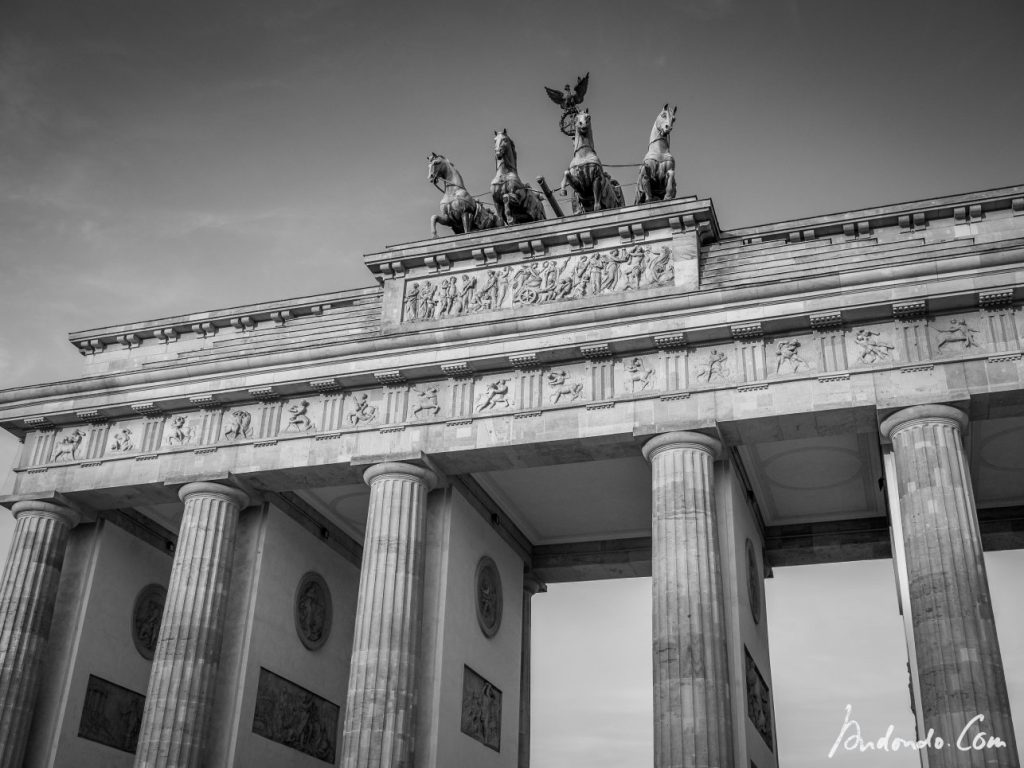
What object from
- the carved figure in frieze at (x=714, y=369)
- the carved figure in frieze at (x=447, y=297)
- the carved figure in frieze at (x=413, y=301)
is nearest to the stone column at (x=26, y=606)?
the carved figure in frieze at (x=413, y=301)

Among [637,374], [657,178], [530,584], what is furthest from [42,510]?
[657,178]

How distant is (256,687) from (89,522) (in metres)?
6.05

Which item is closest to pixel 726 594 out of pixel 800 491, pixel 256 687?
pixel 800 491

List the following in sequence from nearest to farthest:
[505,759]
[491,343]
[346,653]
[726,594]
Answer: [726,594]
[491,343]
[505,759]
[346,653]

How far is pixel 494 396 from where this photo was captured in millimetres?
21281

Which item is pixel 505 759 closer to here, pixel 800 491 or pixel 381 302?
pixel 800 491

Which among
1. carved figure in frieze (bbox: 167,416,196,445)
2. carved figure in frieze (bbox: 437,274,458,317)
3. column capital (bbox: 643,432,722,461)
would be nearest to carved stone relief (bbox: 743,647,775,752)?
column capital (bbox: 643,432,722,461)

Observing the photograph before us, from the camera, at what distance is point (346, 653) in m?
26.6

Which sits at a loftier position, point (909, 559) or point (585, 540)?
point (585, 540)

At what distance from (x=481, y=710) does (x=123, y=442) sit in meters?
9.97

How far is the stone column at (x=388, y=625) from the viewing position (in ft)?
61.9

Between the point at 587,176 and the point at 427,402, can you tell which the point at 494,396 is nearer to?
the point at 427,402

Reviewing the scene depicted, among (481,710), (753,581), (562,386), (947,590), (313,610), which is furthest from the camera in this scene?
(313,610)

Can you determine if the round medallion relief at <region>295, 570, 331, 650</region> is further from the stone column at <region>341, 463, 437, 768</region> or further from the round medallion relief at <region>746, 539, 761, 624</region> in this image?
the round medallion relief at <region>746, 539, 761, 624</region>
